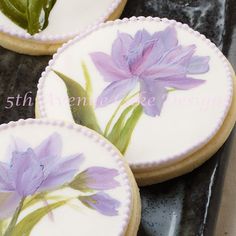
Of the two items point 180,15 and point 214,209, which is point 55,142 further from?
point 180,15

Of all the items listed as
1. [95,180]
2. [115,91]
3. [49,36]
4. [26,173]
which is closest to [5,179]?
[26,173]

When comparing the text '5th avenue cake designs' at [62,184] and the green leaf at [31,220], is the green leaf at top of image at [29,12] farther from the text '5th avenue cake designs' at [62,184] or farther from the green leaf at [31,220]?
the green leaf at [31,220]

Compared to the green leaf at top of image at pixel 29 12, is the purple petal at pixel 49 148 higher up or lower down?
lower down

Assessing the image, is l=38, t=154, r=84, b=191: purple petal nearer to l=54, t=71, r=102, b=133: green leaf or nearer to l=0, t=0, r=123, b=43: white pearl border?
l=54, t=71, r=102, b=133: green leaf

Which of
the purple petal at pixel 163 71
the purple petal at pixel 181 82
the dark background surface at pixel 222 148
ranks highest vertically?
the purple petal at pixel 163 71

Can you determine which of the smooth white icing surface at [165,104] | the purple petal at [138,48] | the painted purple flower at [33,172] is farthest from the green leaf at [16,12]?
the painted purple flower at [33,172]

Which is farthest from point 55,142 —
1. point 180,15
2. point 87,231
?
point 180,15
